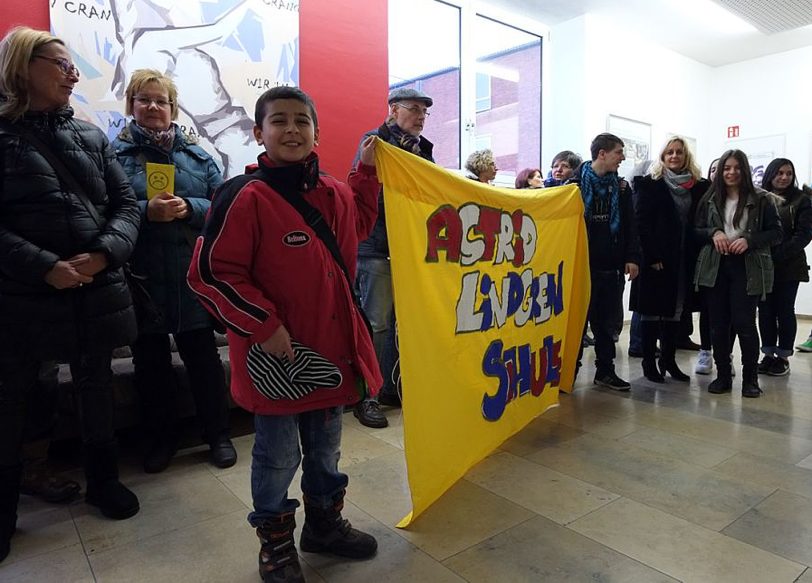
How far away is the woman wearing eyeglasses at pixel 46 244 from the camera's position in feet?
5.64

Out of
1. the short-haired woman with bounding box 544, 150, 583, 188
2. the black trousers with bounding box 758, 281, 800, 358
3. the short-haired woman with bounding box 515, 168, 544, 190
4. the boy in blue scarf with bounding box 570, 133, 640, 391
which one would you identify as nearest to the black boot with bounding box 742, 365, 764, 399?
the black trousers with bounding box 758, 281, 800, 358

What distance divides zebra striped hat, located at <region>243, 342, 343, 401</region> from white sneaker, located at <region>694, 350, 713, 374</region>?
3234 mm

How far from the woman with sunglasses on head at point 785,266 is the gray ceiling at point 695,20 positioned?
2065 millimetres

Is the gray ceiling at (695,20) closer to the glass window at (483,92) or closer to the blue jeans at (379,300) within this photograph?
the glass window at (483,92)

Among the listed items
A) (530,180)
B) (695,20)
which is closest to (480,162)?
(530,180)

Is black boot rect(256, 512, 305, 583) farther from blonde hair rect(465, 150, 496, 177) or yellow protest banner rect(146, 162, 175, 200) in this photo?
blonde hair rect(465, 150, 496, 177)

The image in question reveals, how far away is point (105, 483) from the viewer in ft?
6.43

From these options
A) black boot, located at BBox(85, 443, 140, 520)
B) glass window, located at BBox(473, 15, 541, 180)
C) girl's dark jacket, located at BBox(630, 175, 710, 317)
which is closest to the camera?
black boot, located at BBox(85, 443, 140, 520)

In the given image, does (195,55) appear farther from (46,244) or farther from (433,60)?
(433,60)

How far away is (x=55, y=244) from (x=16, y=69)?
0.53m

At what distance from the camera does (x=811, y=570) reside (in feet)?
5.18

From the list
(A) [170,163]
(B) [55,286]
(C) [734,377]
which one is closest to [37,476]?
(B) [55,286]

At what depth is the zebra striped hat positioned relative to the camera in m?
1.41

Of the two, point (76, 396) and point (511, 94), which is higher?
point (511, 94)
